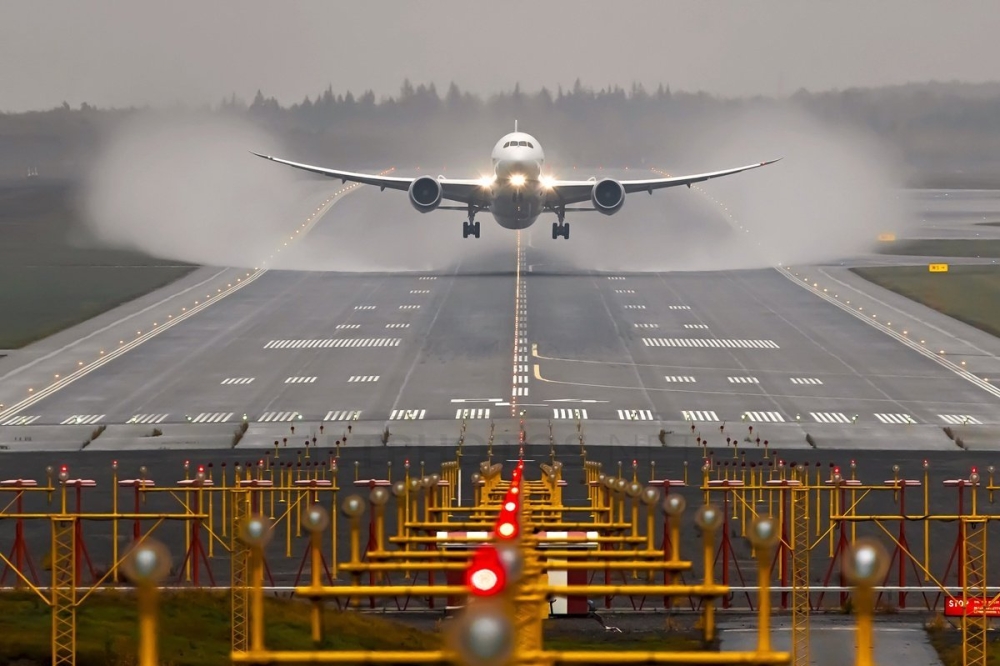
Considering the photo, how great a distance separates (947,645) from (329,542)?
1913 cm

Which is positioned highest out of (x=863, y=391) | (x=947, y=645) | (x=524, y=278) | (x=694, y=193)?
(x=694, y=193)

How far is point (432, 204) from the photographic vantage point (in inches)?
4338

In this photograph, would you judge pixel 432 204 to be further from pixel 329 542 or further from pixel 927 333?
pixel 329 542

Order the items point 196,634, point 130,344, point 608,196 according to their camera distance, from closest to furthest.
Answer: point 196,634 → point 130,344 → point 608,196

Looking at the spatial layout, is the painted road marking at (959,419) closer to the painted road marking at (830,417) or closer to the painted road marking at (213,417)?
the painted road marking at (830,417)

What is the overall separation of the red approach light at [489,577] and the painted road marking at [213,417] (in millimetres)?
64931

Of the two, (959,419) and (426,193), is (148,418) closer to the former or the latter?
(959,419)

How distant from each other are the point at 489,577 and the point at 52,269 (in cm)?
13237

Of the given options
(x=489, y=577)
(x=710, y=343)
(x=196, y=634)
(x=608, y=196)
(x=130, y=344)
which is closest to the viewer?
(x=489, y=577)

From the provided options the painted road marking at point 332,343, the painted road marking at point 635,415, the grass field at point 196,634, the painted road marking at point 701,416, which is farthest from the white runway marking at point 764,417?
the grass field at point 196,634

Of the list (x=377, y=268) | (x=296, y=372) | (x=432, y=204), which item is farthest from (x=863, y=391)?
(x=377, y=268)

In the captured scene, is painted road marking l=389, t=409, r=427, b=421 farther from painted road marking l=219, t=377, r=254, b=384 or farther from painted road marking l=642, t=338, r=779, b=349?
painted road marking l=642, t=338, r=779, b=349

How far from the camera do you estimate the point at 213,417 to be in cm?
7644

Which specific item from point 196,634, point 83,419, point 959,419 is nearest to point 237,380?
point 83,419
